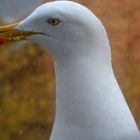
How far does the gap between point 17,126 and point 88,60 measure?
826 millimetres

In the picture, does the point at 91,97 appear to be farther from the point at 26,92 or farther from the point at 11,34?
the point at 26,92

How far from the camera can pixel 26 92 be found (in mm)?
1713

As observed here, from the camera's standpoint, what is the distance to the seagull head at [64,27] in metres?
0.94

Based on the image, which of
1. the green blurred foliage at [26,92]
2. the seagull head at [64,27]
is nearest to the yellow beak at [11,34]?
the seagull head at [64,27]

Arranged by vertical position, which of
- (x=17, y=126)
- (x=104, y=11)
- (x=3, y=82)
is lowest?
(x=17, y=126)

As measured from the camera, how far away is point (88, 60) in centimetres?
94

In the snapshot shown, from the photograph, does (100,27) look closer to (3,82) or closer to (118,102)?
(118,102)

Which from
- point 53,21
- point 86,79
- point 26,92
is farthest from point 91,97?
point 26,92

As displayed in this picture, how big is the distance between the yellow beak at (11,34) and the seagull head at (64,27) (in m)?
0.01

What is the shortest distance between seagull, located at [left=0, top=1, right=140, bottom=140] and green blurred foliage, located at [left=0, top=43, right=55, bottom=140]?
73 cm

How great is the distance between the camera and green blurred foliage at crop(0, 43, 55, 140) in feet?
5.53

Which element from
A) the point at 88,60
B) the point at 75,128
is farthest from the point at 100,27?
the point at 75,128

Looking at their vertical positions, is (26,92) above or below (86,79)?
below

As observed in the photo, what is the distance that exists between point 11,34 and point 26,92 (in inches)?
27.4
